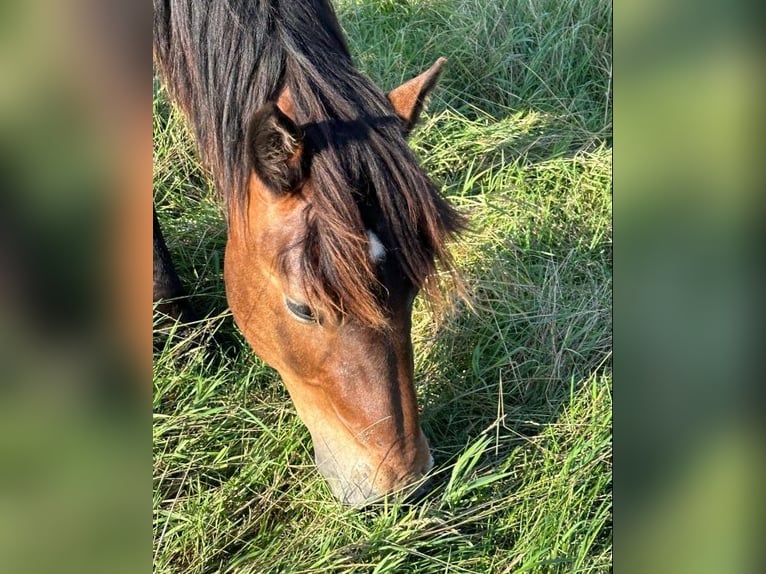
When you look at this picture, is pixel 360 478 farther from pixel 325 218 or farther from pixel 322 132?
pixel 322 132

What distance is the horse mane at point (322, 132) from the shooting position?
0.93 m

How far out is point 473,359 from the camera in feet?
3.92

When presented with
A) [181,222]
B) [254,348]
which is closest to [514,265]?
[254,348]

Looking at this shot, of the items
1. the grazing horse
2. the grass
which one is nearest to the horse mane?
the grazing horse

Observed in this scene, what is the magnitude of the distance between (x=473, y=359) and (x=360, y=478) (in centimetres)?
30

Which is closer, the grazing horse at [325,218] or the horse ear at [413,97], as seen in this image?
the grazing horse at [325,218]

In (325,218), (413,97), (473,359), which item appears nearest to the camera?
(325,218)

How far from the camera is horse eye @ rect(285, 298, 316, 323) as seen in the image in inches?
37.9

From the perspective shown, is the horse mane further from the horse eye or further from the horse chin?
the horse chin

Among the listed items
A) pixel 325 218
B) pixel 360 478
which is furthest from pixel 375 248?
pixel 360 478

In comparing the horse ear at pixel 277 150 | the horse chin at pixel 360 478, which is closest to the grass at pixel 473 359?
the horse chin at pixel 360 478

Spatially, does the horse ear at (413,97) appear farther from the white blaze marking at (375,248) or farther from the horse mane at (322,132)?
the white blaze marking at (375,248)

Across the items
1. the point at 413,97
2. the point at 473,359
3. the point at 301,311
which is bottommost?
the point at 473,359
